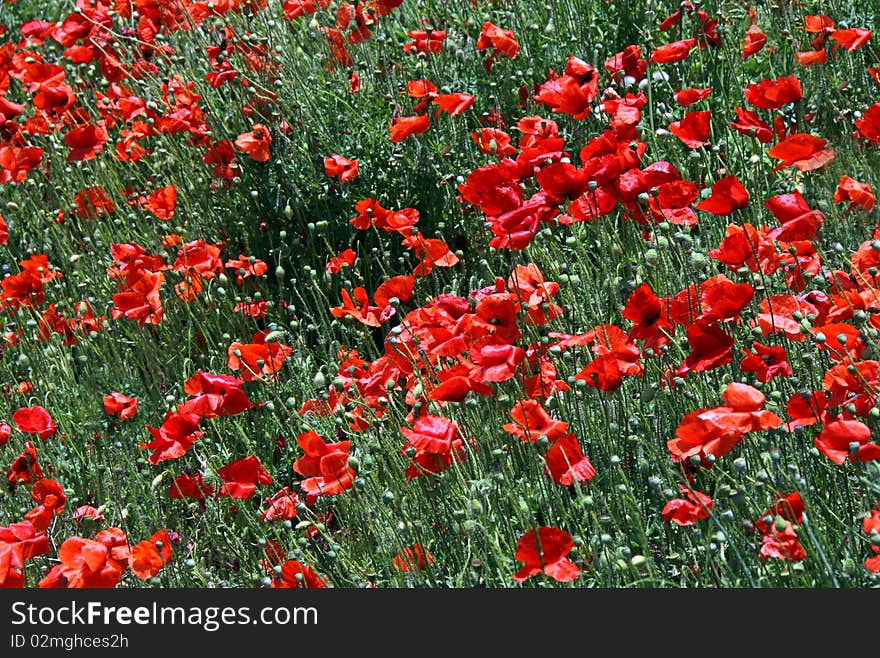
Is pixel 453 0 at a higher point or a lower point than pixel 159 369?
higher

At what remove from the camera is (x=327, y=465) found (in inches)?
91.8

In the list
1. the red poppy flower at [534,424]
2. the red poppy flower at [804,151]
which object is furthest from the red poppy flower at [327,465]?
the red poppy flower at [804,151]

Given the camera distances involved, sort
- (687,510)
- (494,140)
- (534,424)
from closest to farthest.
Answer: (687,510) → (534,424) → (494,140)

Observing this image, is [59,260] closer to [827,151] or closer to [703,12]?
[703,12]

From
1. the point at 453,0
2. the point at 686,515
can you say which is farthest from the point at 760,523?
A: the point at 453,0

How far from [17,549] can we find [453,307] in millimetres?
1023

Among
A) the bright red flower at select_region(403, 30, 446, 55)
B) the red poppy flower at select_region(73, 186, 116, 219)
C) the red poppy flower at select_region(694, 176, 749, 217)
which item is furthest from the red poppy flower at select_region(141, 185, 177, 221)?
the red poppy flower at select_region(694, 176, 749, 217)

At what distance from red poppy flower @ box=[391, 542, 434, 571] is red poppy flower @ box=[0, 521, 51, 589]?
739 mm

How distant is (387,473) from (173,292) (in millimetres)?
1482

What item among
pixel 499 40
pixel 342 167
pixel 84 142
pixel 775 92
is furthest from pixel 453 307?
pixel 84 142

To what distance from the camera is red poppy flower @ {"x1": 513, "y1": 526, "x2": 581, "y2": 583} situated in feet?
6.18

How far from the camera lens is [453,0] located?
15.3ft

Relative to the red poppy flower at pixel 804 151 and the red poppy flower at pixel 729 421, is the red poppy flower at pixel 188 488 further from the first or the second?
the red poppy flower at pixel 804 151

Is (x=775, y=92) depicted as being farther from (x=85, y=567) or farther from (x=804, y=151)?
(x=85, y=567)
